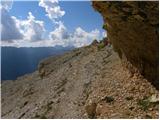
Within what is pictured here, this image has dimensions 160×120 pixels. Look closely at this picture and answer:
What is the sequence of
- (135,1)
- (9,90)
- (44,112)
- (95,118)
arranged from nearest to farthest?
(135,1)
(95,118)
(44,112)
(9,90)

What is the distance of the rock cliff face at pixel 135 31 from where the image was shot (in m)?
18.0

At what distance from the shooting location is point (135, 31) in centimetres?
1972

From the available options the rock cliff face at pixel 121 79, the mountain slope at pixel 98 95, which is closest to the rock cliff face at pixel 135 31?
the rock cliff face at pixel 121 79

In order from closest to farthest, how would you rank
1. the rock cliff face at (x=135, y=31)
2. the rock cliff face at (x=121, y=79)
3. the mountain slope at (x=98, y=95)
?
the rock cliff face at (x=135, y=31) → the rock cliff face at (x=121, y=79) → the mountain slope at (x=98, y=95)

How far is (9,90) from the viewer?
52.3 meters

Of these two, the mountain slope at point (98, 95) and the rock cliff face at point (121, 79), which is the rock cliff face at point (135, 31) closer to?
the rock cliff face at point (121, 79)

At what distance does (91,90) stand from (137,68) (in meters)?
3.61

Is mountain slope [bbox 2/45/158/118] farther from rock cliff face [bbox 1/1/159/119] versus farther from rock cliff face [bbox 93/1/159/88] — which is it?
rock cliff face [bbox 93/1/159/88]

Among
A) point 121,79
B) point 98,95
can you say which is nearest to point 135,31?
point 121,79

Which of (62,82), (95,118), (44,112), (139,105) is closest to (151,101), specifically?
(139,105)

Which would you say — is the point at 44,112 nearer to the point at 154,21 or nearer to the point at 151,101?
the point at 151,101

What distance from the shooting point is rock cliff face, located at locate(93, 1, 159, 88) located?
18.0m

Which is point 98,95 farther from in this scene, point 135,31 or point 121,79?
point 135,31

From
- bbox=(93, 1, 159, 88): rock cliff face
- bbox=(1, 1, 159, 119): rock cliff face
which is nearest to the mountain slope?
bbox=(1, 1, 159, 119): rock cliff face
